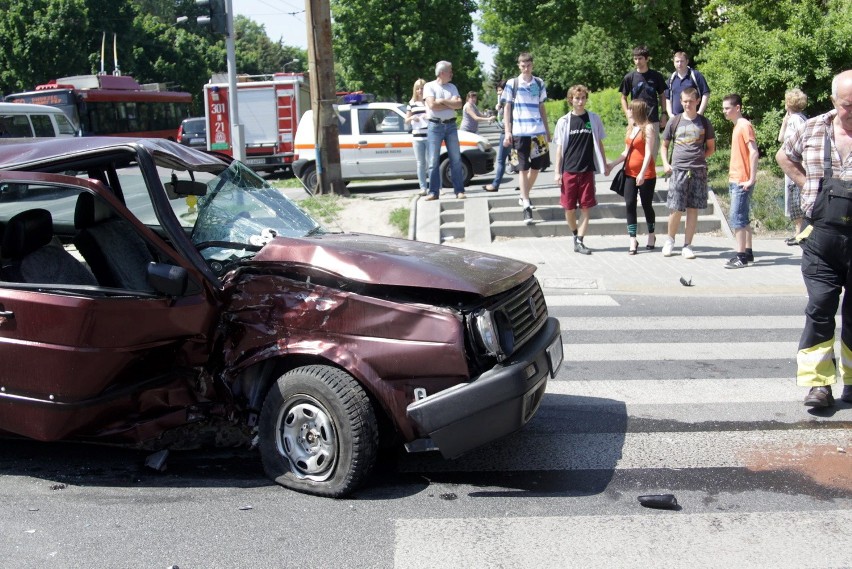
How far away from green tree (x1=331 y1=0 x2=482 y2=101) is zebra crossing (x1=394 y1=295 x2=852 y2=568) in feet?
A: 134

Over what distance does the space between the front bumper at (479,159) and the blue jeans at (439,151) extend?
9.87 feet

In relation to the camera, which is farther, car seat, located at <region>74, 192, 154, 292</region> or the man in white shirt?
the man in white shirt

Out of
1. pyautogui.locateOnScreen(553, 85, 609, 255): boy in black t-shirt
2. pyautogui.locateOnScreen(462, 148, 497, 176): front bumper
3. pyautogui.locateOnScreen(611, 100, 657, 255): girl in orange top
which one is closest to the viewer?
pyautogui.locateOnScreen(611, 100, 657, 255): girl in orange top

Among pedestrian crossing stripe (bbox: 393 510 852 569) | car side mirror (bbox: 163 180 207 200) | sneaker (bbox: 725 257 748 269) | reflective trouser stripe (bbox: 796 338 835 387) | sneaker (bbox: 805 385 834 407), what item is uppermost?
car side mirror (bbox: 163 180 207 200)

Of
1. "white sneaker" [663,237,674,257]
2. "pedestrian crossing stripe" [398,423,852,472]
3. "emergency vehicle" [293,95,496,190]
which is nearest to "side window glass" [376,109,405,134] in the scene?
"emergency vehicle" [293,95,496,190]

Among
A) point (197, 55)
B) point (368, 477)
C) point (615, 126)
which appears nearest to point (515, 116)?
point (368, 477)

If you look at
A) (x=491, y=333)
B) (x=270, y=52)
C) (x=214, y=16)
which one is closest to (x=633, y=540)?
(x=491, y=333)

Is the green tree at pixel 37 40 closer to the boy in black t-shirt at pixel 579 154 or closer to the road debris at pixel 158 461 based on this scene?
the boy in black t-shirt at pixel 579 154

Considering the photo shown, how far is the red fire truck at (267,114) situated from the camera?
25859 millimetres

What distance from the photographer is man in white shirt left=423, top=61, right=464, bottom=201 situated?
1309 cm

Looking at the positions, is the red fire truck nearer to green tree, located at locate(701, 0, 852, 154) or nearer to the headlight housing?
green tree, located at locate(701, 0, 852, 154)

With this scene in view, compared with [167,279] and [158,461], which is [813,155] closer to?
[167,279]

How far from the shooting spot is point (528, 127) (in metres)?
12.7

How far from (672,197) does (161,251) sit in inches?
298
